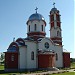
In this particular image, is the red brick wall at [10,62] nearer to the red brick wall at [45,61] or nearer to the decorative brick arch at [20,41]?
the decorative brick arch at [20,41]

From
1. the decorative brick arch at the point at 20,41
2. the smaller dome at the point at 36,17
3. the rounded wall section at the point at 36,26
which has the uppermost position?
the smaller dome at the point at 36,17

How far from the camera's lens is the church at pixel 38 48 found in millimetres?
31750

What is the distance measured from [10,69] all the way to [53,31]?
12.1 meters

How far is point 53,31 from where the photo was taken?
1497 inches

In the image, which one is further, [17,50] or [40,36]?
[40,36]

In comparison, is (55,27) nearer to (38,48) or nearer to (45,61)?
(38,48)

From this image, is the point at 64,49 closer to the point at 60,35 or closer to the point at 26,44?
the point at 60,35

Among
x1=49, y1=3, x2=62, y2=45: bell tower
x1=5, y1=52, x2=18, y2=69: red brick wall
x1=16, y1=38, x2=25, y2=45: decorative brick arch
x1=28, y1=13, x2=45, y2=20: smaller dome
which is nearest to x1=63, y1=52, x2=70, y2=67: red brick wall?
x1=49, y1=3, x2=62, y2=45: bell tower

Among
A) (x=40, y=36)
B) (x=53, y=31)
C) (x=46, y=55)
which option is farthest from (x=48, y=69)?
(x=53, y=31)

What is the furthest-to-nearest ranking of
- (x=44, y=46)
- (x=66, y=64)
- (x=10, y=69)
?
(x=66, y=64)
(x=44, y=46)
(x=10, y=69)

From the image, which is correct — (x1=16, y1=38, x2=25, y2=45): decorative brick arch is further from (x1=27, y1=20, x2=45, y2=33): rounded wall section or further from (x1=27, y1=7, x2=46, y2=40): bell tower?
(x1=27, y1=20, x2=45, y2=33): rounded wall section

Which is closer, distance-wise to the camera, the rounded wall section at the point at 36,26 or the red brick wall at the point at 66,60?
the rounded wall section at the point at 36,26

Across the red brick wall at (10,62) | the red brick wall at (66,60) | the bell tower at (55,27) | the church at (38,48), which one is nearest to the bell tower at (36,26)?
the church at (38,48)

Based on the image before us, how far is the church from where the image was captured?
3175 cm
